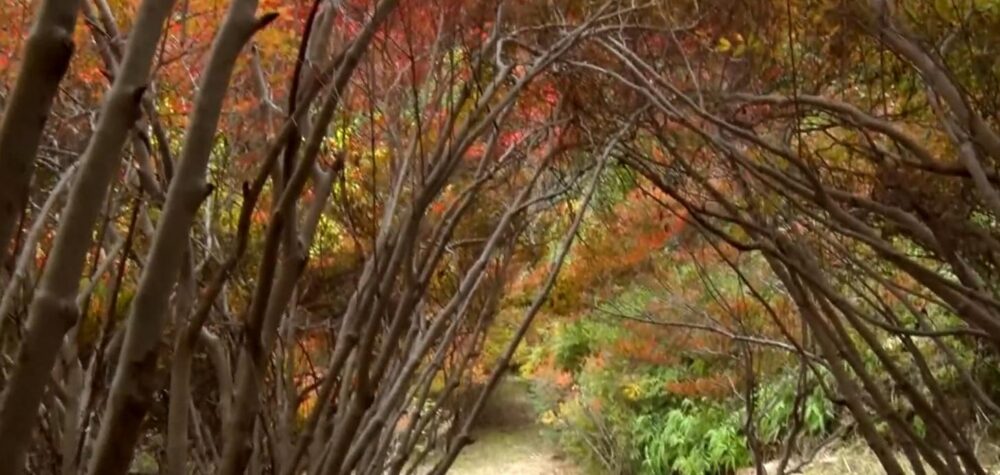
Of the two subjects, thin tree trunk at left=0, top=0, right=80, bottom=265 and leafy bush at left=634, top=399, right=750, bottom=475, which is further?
leafy bush at left=634, top=399, right=750, bottom=475

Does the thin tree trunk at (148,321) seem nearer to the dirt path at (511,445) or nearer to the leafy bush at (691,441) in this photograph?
the leafy bush at (691,441)

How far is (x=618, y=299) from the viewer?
18.3ft

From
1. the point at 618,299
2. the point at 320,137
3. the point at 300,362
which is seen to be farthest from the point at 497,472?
the point at 320,137

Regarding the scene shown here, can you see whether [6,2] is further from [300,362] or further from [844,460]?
[844,460]

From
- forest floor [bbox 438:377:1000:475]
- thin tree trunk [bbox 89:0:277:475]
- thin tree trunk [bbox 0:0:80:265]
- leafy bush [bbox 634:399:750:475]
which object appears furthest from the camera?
forest floor [bbox 438:377:1000:475]

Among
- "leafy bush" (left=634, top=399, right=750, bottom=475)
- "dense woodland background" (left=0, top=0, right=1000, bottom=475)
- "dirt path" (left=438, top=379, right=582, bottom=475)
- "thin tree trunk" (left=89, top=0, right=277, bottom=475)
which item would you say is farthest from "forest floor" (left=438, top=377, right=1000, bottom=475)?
"thin tree trunk" (left=89, top=0, right=277, bottom=475)

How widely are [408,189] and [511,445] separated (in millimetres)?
7075

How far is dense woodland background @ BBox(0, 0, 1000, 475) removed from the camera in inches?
32.5

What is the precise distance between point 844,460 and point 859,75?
467 centimetres

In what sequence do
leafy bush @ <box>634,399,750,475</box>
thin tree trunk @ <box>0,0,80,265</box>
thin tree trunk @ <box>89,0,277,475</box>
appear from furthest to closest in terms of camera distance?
leafy bush @ <box>634,399,750,475</box>, thin tree trunk @ <box>89,0,277,475</box>, thin tree trunk @ <box>0,0,80,265</box>

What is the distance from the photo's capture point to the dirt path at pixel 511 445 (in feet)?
29.0

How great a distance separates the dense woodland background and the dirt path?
4580 millimetres

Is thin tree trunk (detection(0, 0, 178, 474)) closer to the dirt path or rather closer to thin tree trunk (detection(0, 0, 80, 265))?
thin tree trunk (detection(0, 0, 80, 265))

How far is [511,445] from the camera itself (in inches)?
370
